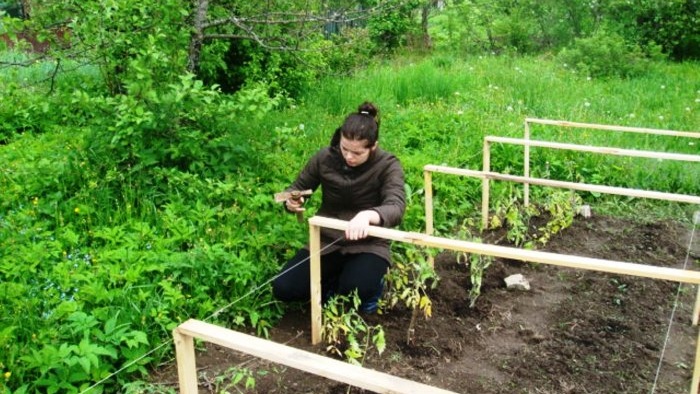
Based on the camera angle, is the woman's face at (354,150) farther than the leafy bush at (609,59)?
No

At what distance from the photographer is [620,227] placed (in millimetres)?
4883

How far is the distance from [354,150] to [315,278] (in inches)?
26.5

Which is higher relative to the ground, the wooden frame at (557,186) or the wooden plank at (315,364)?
the wooden plank at (315,364)

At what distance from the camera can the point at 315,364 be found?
67.0 inches

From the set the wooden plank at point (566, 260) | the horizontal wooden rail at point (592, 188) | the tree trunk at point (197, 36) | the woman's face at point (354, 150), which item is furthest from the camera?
the tree trunk at point (197, 36)

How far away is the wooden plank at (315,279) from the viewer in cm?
285

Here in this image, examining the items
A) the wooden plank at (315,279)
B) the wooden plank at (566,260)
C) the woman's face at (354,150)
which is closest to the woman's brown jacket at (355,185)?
the woman's face at (354,150)

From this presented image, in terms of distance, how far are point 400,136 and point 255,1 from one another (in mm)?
1788

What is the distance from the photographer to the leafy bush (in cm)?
943

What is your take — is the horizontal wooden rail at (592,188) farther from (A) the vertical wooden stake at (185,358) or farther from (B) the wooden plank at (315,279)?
(A) the vertical wooden stake at (185,358)

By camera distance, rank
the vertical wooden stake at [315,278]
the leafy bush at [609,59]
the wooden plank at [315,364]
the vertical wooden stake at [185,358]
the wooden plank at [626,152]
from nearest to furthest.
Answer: the wooden plank at [315,364], the vertical wooden stake at [185,358], the vertical wooden stake at [315,278], the wooden plank at [626,152], the leafy bush at [609,59]

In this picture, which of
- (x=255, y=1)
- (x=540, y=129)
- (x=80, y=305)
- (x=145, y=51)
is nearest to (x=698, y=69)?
(x=540, y=129)

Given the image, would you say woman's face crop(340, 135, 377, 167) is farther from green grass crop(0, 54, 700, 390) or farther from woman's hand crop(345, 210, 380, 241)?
green grass crop(0, 54, 700, 390)

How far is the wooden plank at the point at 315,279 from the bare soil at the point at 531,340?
9cm
